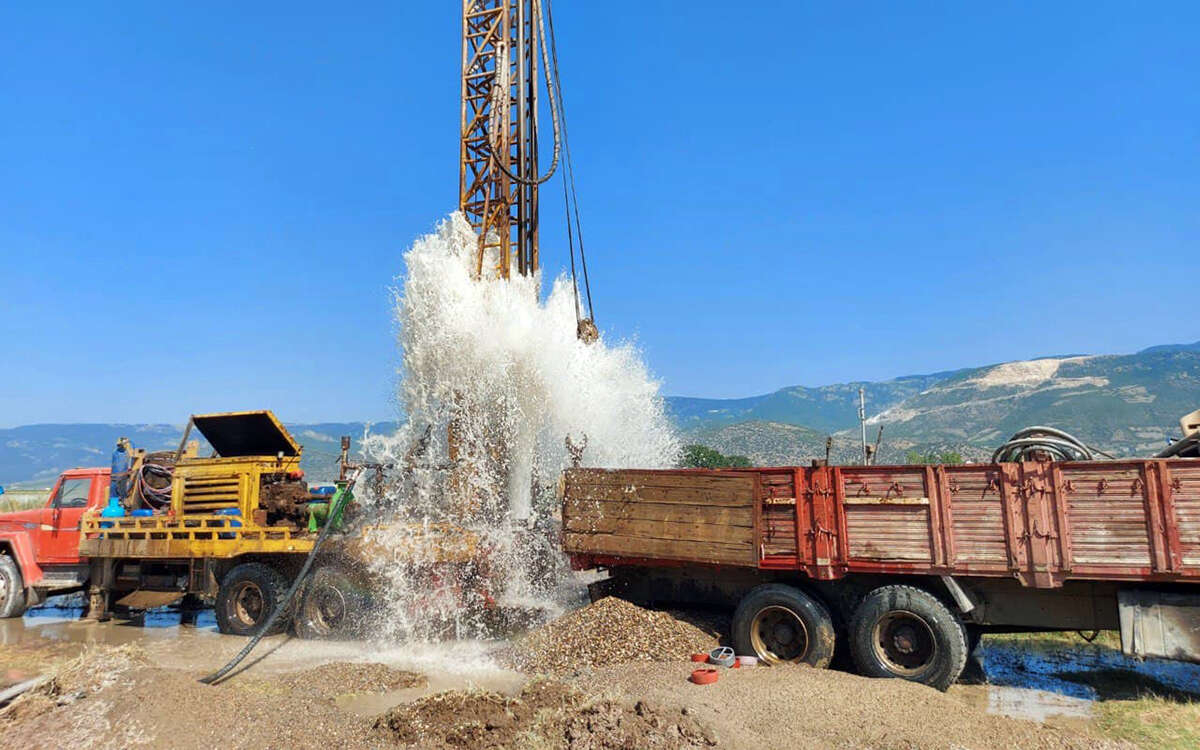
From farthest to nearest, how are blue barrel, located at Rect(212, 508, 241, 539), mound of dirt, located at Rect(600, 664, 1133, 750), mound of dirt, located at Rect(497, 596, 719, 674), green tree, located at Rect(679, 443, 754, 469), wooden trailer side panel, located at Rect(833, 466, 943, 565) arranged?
1. green tree, located at Rect(679, 443, 754, 469)
2. blue barrel, located at Rect(212, 508, 241, 539)
3. mound of dirt, located at Rect(497, 596, 719, 674)
4. wooden trailer side panel, located at Rect(833, 466, 943, 565)
5. mound of dirt, located at Rect(600, 664, 1133, 750)

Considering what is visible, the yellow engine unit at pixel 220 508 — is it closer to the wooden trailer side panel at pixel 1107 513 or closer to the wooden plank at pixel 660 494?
the wooden plank at pixel 660 494

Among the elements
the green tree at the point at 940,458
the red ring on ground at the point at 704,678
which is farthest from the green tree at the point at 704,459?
the red ring on ground at the point at 704,678

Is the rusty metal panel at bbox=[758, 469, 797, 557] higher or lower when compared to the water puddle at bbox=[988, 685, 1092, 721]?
higher

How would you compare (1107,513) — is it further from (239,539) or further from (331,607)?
(239,539)

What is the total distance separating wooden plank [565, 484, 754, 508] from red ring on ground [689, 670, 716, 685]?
2.11m

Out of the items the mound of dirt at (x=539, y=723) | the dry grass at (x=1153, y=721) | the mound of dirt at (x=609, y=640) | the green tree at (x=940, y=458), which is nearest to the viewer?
the mound of dirt at (x=539, y=723)

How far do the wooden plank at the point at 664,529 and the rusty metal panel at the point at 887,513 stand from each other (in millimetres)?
1241

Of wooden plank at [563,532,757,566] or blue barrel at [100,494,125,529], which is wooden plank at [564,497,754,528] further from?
blue barrel at [100,494,125,529]

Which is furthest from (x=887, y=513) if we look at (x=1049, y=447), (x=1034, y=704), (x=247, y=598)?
(x=247, y=598)

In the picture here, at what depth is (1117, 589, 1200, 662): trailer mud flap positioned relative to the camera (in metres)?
7.17

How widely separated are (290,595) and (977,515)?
9.29 metres

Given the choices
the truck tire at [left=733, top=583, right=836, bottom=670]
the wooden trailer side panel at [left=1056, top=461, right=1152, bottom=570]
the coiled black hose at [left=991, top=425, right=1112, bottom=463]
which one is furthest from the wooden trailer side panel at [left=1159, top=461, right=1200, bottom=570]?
the truck tire at [left=733, top=583, right=836, bottom=670]

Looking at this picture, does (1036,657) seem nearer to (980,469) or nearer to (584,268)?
(980,469)

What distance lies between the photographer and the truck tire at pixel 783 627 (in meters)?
8.48
